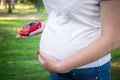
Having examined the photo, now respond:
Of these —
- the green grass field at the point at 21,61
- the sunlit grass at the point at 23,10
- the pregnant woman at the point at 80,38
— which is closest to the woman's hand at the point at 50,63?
the pregnant woman at the point at 80,38

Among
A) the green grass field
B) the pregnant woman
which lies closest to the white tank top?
the pregnant woman

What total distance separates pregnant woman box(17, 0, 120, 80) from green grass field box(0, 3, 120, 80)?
3.49 metres

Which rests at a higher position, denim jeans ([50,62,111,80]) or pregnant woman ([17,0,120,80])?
pregnant woman ([17,0,120,80])

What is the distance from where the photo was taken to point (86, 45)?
1101 mm

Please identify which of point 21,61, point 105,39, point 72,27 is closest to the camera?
point 105,39

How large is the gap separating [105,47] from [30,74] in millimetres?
4057

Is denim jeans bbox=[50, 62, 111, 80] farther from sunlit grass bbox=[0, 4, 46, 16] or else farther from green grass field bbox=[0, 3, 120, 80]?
sunlit grass bbox=[0, 4, 46, 16]

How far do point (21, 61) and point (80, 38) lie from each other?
4617 mm

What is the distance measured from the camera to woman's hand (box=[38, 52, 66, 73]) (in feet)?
3.53

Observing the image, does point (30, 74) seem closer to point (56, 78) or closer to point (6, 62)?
point (6, 62)

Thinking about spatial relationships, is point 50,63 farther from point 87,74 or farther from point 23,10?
point 23,10

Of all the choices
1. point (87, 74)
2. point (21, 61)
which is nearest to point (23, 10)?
point (21, 61)

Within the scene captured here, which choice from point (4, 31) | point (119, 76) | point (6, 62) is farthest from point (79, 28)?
point (4, 31)

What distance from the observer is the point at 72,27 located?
1118 millimetres
